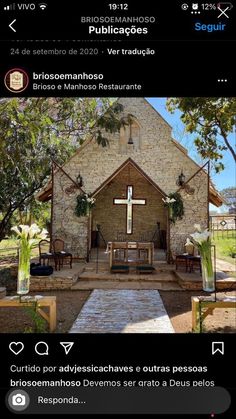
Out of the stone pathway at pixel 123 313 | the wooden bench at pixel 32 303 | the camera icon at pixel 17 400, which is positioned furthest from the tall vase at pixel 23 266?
the camera icon at pixel 17 400

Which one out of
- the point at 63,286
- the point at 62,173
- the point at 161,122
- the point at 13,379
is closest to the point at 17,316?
the point at 63,286

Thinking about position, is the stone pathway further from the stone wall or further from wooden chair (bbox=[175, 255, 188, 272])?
the stone wall

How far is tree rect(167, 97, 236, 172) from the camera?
3852mm

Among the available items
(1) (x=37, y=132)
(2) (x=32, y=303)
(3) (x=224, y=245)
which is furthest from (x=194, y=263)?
(1) (x=37, y=132)

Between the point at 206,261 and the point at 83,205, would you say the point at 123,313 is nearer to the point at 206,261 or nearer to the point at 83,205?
the point at 206,261

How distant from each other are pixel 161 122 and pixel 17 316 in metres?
8.29

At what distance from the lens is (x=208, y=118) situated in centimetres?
491

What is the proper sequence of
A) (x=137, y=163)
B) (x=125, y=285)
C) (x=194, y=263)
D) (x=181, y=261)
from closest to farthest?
(x=125, y=285), (x=194, y=263), (x=181, y=261), (x=137, y=163)

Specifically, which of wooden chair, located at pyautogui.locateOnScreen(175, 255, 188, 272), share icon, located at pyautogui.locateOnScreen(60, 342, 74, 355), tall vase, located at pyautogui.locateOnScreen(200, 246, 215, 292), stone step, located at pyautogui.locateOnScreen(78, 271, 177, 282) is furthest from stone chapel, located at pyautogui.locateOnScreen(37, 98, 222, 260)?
share icon, located at pyautogui.locateOnScreen(60, 342, 74, 355)

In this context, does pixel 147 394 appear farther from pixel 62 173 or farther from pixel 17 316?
pixel 62 173

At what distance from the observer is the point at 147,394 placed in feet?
5.11
